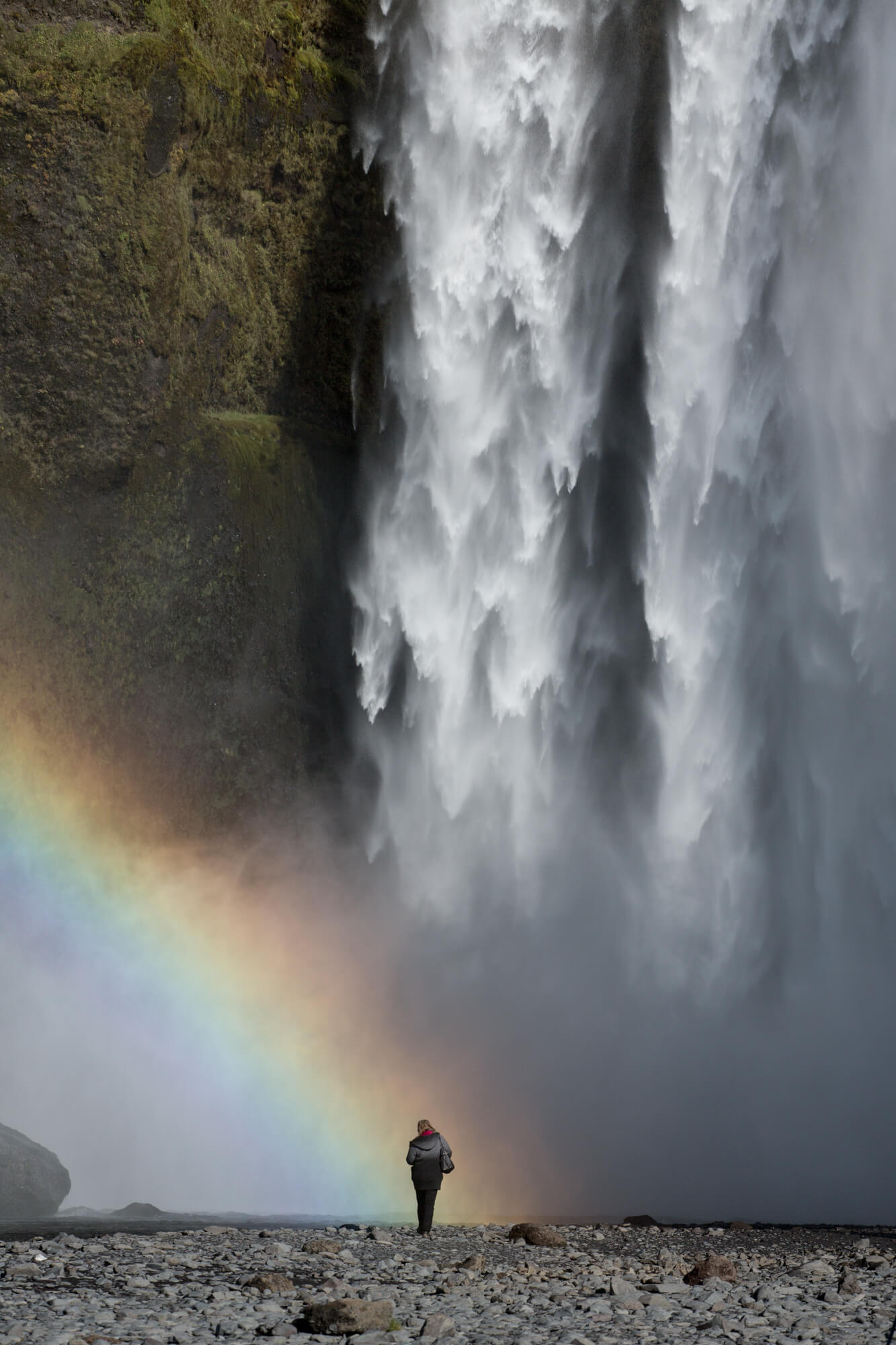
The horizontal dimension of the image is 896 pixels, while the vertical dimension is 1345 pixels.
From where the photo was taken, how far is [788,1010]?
66.5 feet

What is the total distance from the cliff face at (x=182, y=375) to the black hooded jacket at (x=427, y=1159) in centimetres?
1248

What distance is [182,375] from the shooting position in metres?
23.8

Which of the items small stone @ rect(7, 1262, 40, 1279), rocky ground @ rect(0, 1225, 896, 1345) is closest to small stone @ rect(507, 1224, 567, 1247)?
rocky ground @ rect(0, 1225, 896, 1345)

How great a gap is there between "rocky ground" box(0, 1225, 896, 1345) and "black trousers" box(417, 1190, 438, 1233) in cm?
26

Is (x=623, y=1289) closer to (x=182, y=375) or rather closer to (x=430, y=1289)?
(x=430, y=1289)

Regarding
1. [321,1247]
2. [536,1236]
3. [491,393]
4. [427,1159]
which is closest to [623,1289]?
[321,1247]

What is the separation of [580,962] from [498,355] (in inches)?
455

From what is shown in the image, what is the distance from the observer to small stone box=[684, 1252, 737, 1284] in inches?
394

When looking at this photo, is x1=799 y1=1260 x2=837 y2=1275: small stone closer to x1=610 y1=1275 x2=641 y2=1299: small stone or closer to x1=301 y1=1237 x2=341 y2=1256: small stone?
x1=610 y1=1275 x2=641 y2=1299: small stone

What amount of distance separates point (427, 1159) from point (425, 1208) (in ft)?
2.28

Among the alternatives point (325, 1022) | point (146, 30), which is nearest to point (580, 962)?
point (325, 1022)

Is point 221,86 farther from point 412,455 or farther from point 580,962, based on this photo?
point 580,962

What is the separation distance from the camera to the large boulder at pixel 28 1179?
1720 centimetres

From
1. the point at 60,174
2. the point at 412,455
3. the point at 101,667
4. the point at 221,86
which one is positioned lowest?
the point at 101,667
